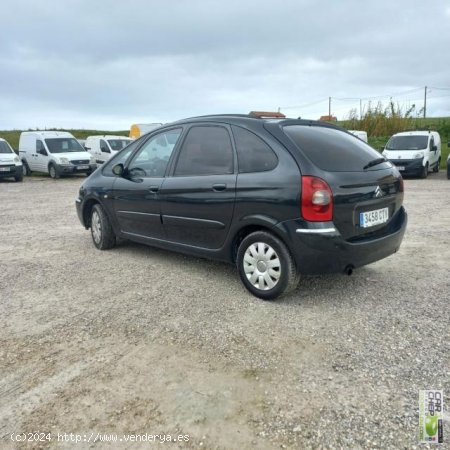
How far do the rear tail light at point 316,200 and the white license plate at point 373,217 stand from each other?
38cm

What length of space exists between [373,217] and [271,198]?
0.94 metres

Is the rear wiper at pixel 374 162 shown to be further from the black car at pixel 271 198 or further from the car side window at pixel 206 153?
the car side window at pixel 206 153

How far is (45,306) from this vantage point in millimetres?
4035

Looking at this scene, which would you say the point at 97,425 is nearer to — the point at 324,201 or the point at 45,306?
the point at 45,306

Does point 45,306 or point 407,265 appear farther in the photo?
point 407,265

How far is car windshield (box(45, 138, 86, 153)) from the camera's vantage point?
19281 millimetres

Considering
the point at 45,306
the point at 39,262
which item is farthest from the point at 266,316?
the point at 39,262

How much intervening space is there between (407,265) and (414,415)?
295 cm

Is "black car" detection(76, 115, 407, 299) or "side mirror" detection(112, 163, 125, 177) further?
"side mirror" detection(112, 163, 125, 177)

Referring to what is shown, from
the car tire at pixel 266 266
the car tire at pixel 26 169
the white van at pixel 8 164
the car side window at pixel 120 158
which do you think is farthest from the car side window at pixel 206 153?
the car tire at pixel 26 169

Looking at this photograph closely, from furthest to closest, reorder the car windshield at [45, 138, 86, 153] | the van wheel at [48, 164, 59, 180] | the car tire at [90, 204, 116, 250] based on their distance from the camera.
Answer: the car windshield at [45, 138, 86, 153], the van wheel at [48, 164, 59, 180], the car tire at [90, 204, 116, 250]

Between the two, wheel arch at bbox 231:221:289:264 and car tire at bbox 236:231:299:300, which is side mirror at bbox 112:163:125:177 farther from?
car tire at bbox 236:231:299:300

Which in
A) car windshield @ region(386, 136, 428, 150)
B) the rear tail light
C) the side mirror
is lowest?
the rear tail light

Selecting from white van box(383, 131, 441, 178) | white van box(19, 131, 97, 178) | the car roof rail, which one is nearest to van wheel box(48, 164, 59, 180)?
white van box(19, 131, 97, 178)
